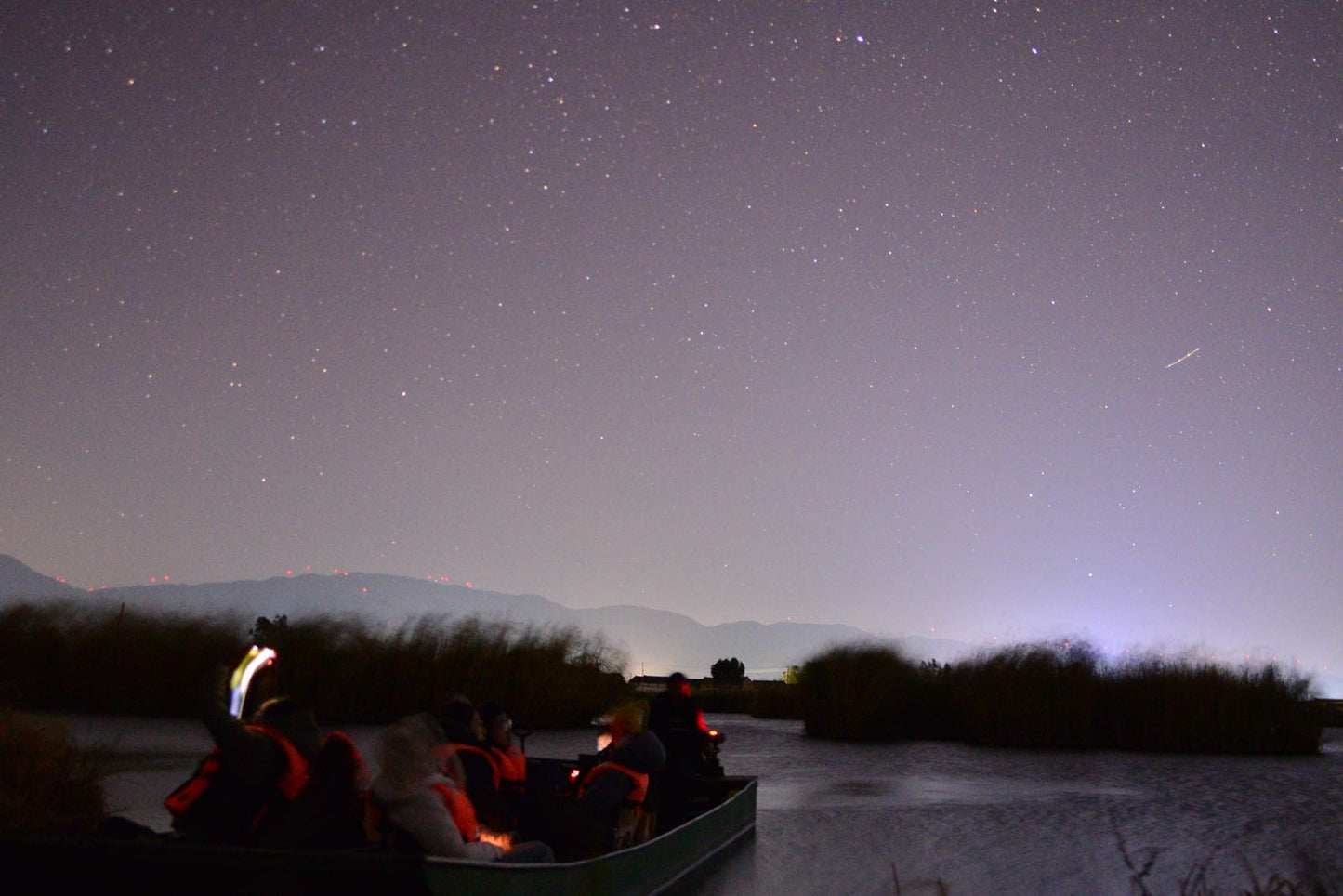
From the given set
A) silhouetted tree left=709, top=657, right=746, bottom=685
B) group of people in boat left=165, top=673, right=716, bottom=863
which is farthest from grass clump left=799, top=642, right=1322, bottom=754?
silhouetted tree left=709, top=657, right=746, bottom=685

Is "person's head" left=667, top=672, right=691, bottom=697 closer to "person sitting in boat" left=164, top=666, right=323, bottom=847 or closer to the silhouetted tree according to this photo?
"person sitting in boat" left=164, top=666, right=323, bottom=847

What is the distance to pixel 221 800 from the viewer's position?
5.99 meters

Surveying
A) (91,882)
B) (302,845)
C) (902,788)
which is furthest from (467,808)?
(902,788)

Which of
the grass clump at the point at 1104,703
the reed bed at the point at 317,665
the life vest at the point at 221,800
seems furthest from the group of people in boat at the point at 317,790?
the grass clump at the point at 1104,703

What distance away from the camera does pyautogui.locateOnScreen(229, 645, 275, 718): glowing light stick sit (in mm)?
5723

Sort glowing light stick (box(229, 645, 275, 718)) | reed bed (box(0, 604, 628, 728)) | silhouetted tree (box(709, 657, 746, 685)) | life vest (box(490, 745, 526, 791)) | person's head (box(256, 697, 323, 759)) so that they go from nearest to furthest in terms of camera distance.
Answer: glowing light stick (box(229, 645, 275, 718)), person's head (box(256, 697, 323, 759)), life vest (box(490, 745, 526, 791)), reed bed (box(0, 604, 628, 728)), silhouetted tree (box(709, 657, 746, 685))

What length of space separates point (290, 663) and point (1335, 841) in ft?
70.3

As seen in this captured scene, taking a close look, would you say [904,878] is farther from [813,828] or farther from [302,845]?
[302,845]

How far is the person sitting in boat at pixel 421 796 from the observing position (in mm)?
5801

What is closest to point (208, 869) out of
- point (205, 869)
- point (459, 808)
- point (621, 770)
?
point (205, 869)

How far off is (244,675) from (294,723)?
36 centimetres

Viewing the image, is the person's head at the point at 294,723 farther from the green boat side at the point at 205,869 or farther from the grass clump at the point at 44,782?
the grass clump at the point at 44,782

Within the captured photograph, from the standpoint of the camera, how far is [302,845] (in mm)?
5930

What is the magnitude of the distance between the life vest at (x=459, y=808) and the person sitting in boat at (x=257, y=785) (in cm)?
66
